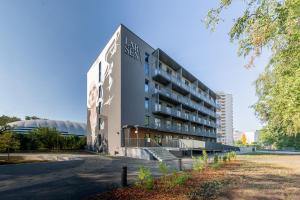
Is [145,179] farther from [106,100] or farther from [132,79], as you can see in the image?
[106,100]

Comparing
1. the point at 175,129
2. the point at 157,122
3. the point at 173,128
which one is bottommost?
the point at 175,129

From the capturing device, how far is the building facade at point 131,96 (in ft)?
112

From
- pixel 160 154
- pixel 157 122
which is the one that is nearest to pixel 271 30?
pixel 160 154

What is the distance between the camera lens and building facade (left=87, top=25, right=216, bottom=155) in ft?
112

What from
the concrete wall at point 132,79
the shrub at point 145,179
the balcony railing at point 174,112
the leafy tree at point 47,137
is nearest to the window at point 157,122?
the balcony railing at point 174,112

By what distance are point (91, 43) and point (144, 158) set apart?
28.6 meters

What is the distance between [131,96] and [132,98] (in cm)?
36

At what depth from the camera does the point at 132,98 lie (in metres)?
35.4

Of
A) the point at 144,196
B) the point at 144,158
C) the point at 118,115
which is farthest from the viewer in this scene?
the point at 118,115

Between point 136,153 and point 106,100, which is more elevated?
point 106,100

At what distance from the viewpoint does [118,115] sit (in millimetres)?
33531

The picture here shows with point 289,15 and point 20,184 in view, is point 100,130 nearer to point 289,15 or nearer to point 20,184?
point 20,184

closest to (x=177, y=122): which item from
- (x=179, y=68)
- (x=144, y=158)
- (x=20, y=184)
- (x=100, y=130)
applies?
(x=179, y=68)

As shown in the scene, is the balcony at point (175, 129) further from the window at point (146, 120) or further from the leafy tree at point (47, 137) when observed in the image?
the leafy tree at point (47, 137)
